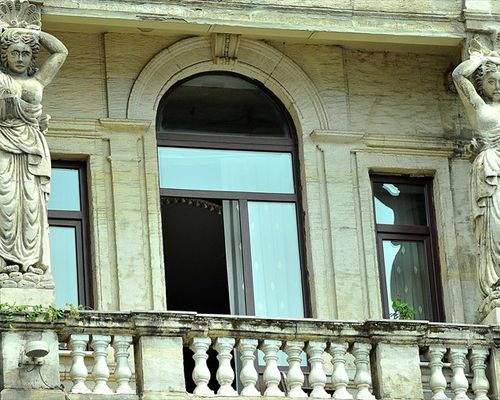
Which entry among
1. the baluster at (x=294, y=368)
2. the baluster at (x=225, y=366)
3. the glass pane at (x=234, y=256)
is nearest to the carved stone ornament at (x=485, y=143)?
the baluster at (x=294, y=368)

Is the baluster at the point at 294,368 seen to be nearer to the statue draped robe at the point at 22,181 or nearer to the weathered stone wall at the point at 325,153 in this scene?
the weathered stone wall at the point at 325,153

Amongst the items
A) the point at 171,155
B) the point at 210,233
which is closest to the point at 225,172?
the point at 171,155

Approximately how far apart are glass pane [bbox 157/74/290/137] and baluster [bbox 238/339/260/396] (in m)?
3.71

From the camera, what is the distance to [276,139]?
105 ft

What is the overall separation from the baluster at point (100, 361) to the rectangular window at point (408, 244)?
14.4 ft

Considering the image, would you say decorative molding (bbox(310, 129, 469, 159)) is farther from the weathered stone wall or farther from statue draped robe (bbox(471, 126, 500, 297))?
statue draped robe (bbox(471, 126, 500, 297))

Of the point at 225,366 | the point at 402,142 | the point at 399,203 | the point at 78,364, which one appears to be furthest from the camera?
the point at 399,203

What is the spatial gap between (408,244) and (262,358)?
264 centimetres

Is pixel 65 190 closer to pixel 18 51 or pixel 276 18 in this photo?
pixel 18 51

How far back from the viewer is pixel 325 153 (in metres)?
31.9

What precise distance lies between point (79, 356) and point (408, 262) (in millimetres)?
5158

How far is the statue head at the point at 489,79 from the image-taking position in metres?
31.3

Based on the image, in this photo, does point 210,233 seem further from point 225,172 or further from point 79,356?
point 79,356

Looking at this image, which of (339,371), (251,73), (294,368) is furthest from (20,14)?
(339,371)
